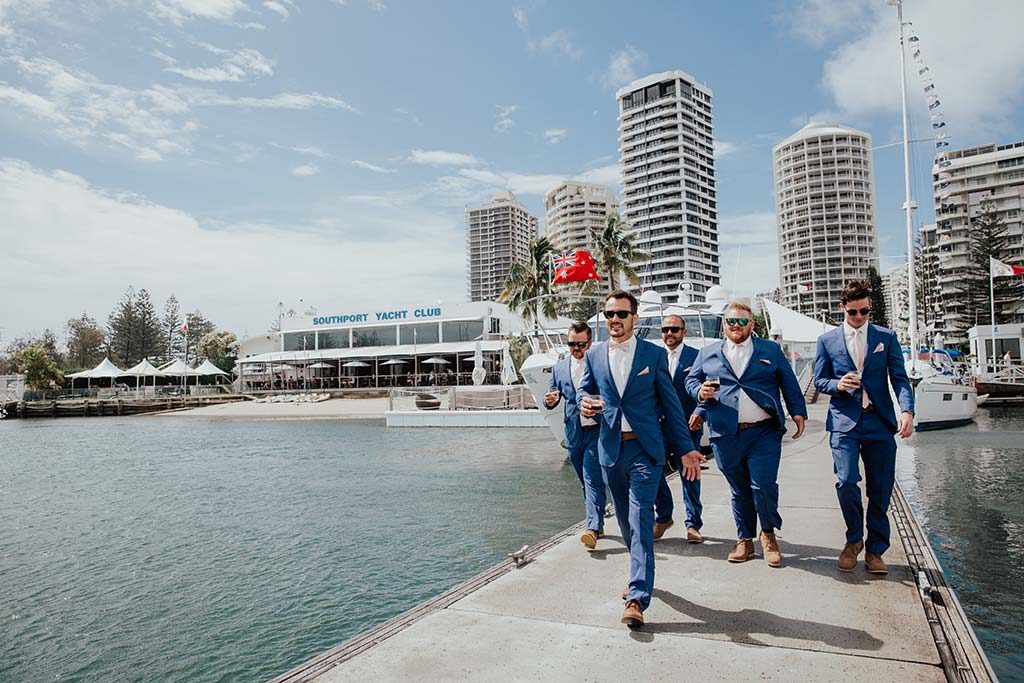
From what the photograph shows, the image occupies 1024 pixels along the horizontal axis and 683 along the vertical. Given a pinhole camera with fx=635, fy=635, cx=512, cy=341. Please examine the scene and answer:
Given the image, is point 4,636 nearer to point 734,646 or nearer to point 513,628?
point 513,628

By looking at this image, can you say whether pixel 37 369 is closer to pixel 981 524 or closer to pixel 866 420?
pixel 981 524

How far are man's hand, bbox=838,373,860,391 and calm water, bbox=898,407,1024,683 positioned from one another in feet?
6.78

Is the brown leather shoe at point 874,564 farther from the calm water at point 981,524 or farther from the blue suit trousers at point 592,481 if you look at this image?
the blue suit trousers at point 592,481

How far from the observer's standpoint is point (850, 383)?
4.33 m

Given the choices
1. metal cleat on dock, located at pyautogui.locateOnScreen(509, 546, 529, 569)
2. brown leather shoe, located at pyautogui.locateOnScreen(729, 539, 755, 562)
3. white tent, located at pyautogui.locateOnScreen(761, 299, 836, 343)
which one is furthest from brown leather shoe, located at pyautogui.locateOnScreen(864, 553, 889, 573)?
white tent, located at pyautogui.locateOnScreen(761, 299, 836, 343)

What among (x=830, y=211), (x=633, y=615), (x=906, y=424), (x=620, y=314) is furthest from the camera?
(x=830, y=211)

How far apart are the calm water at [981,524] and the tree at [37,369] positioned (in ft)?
244

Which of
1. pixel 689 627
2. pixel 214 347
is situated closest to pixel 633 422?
pixel 689 627

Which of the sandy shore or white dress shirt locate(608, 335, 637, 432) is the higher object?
white dress shirt locate(608, 335, 637, 432)

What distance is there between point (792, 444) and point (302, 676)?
451 inches

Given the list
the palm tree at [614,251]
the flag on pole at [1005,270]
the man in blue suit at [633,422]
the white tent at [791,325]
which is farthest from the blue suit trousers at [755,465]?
the flag on pole at [1005,270]

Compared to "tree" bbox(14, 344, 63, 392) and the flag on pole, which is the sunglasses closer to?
the flag on pole

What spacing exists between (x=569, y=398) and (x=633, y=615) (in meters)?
2.24

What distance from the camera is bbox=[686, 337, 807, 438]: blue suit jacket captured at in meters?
4.59
